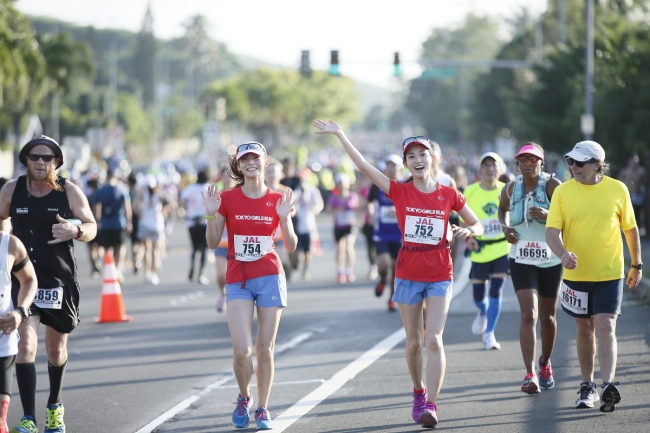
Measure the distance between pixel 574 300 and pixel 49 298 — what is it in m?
3.55

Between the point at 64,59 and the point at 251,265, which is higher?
the point at 64,59

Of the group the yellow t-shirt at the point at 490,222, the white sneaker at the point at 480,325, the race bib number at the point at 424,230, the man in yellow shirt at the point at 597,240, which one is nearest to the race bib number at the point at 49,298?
the race bib number at the point at 424,230

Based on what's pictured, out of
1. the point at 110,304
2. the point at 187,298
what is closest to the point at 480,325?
the point at 110,304

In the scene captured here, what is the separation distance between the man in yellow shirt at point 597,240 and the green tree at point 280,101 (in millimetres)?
89134

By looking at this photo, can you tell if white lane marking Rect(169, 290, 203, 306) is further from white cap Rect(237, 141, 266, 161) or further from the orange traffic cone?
white cap Rect(237, 141, 266, 161)

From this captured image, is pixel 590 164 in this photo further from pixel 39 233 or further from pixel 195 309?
pixel 195 309

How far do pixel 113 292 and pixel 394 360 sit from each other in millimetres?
4816

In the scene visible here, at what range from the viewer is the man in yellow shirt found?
25.0 ft

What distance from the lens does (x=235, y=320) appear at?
7355 millimetres

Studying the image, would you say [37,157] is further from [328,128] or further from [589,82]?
[589,82]

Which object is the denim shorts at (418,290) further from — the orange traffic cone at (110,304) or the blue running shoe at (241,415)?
the orange traffic cone at (110,304)

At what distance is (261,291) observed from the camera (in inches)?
293

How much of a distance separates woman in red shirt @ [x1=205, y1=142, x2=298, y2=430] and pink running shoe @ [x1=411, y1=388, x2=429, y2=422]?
3.18 feet

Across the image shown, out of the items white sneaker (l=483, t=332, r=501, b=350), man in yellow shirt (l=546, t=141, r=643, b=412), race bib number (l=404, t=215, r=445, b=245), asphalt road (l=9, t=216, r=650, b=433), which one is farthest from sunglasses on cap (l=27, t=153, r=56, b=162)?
white sneaker (l=483, t=332, r=501, b=350)
